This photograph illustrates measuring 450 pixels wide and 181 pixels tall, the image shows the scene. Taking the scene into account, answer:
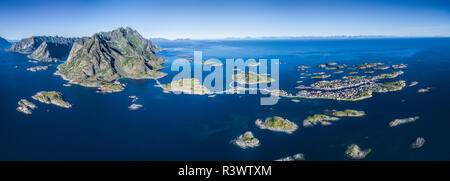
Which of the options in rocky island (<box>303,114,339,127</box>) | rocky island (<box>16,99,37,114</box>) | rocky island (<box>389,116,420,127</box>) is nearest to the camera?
rocky island (<box>389,116,420,127</box>)

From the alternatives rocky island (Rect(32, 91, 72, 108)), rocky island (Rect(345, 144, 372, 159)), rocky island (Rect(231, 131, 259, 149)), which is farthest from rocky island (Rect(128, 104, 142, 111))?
rocky island (Rect(345, 144, 372, 159))

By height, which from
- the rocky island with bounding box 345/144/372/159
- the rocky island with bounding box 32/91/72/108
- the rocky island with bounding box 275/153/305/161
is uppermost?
the rocky island with bounding box 32/91/72/108

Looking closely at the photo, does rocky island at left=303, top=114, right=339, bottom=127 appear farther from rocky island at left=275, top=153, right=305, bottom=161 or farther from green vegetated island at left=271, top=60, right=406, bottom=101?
green vegetated island at left=271, top=60, right=406, bottom=101

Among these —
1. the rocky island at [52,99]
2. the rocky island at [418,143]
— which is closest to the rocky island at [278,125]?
the rocky island at [418,143]

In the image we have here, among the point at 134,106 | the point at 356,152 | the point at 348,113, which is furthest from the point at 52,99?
the point at 348,113
